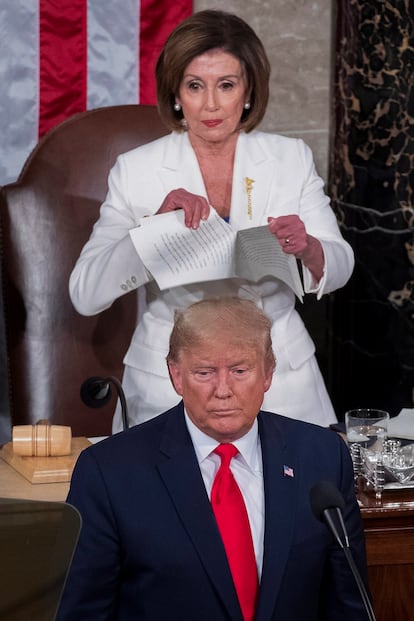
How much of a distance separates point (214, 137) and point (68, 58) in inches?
62.9

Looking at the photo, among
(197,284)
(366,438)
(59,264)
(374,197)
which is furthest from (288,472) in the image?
(374,197)

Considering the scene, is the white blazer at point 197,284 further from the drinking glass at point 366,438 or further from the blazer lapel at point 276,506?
the blazer lapel at point 276,506

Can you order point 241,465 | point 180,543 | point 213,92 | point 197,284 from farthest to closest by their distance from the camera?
point 197,284 < point 213,92 < point 241,465 < point 180,543

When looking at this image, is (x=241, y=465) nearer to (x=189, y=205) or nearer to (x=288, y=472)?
(x=288, y=472)

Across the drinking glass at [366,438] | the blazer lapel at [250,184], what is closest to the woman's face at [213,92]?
the blazer lapel at [250,184]

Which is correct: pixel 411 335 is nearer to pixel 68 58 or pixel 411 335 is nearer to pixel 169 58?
pixel 68 58

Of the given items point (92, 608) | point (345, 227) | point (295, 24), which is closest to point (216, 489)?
point (92, 608)

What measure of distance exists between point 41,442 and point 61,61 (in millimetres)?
2128

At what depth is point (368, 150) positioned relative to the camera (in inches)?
179

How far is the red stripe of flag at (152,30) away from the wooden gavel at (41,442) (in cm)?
209

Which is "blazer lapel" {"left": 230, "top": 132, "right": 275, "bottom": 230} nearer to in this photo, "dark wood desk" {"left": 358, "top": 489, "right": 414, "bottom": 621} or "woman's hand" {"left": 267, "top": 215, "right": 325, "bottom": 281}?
"woman's hand" {"left": 267, "top": 215, "right": 325, "bottom": 281}

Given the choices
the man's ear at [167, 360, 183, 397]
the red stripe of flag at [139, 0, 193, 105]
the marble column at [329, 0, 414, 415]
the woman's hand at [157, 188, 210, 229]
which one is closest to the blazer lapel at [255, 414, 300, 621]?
the man's ear at [167, 360, 183, 397]

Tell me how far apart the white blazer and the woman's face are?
11 cm

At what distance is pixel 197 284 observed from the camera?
3104mm
